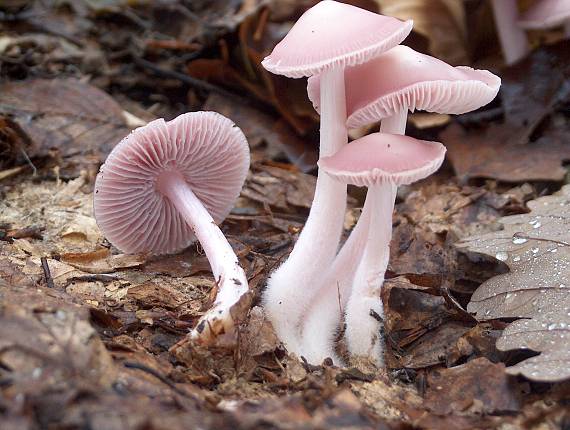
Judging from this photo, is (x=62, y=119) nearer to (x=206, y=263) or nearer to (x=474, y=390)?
(x=206, y=263)

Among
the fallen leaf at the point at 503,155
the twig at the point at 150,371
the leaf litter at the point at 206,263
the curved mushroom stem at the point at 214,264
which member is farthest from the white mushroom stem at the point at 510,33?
the twig at the point at 150,371

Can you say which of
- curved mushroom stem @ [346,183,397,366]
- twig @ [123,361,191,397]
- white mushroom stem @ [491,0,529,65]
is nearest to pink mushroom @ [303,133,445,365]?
curved mushroom stem @ [346,183,397,366]

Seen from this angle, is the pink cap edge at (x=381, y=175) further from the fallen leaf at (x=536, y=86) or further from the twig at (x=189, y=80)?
the twig at (x=189, y=80)

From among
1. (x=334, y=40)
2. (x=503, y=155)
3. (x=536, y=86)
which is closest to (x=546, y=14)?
(x=536, y=86)

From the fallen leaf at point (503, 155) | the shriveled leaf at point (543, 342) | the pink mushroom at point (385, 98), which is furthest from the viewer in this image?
the fallen leaf at point (503, 155)

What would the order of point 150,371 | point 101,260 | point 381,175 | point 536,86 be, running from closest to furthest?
point 150,371 → point 381,175 → point 101,260 → point 536,86

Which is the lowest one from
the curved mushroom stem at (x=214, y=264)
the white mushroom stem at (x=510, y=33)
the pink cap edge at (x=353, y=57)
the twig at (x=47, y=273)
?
the twig at (x=47, y=273)

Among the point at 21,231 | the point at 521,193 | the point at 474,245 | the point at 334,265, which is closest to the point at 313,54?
the point at 334,265
